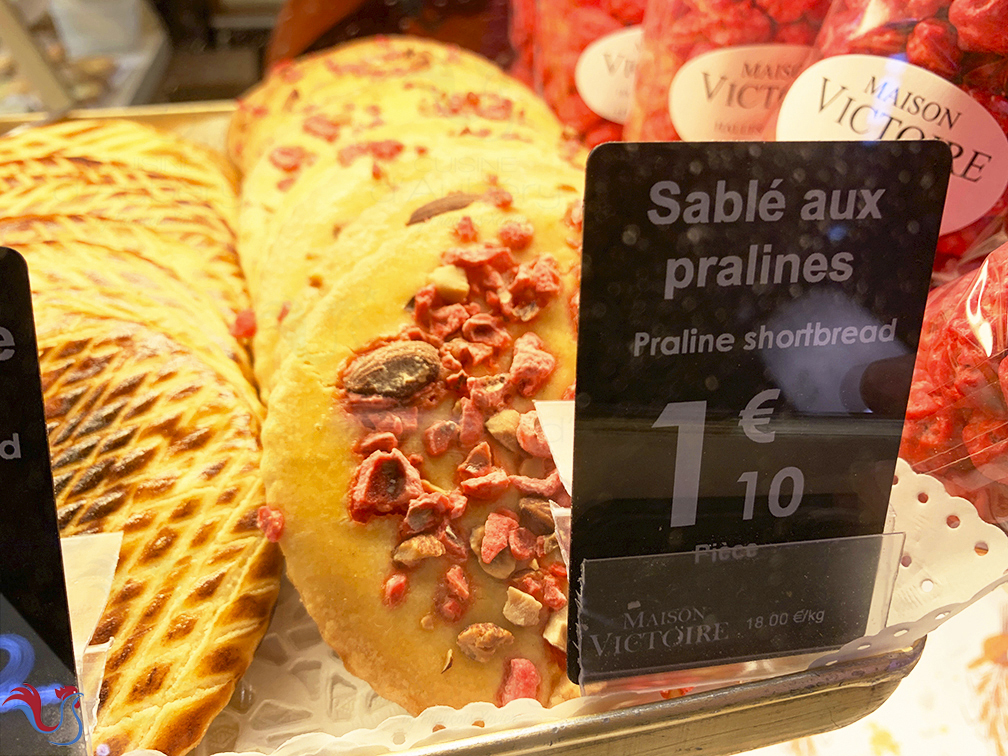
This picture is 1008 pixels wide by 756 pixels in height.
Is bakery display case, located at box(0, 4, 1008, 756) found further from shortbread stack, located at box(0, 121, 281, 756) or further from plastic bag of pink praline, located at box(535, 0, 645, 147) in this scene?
plastic bag of pink praline, located at box(535, 0, 645, 147)

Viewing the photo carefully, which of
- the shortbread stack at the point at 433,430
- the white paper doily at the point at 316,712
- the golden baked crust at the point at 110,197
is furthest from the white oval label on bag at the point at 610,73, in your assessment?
the white paper doily at the point at 316,712

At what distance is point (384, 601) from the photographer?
28.9 inches

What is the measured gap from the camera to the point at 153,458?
0.80 metres

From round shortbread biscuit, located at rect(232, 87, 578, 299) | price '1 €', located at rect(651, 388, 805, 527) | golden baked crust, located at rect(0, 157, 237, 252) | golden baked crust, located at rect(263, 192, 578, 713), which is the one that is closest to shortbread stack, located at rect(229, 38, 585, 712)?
golden baked crust, located at rect(263, 192, 578, 713)

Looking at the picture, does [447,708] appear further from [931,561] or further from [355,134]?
[355,134]

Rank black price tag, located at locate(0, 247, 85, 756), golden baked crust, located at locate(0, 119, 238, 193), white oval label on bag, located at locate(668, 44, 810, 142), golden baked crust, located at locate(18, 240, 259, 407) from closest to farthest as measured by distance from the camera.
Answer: black price tag, located at locate(0, 247, 85, 756) → golden baked crust, located at locate(18, 240, 259, 407) → white oval label on bag, located at locate(668, 44, 810, 142) → golden baked crust, located at locate(0, 119, 238, 193)

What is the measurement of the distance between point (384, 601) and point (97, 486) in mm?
322

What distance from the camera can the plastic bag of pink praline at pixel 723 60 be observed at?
99 centimetres

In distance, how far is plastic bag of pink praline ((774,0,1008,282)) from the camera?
0.77 m

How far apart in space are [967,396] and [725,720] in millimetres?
376

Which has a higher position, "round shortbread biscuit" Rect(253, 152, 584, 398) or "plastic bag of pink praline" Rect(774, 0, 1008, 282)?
"plastic bag of pink praline" Rect(774, 0, 1008, 282)

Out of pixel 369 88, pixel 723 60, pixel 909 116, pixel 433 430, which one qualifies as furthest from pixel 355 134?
pixel 909 116

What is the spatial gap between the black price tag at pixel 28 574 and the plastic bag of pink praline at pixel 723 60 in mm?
874

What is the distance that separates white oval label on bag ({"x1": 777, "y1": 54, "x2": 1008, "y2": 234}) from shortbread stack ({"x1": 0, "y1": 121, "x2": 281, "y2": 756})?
2.51 feet
